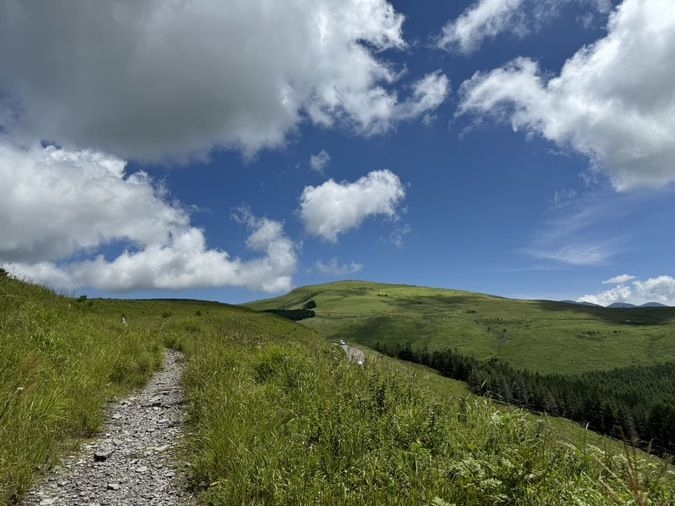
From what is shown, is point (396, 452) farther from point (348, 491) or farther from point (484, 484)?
point (484, 484)

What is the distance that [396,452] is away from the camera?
695 cm

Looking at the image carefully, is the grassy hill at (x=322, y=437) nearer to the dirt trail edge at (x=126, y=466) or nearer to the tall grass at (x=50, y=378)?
the tall grass at (x=50, y=378)

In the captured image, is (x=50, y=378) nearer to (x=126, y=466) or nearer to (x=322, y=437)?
(x=126, y=466)

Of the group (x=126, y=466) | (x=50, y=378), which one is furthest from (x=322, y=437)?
(x=50, y=378)

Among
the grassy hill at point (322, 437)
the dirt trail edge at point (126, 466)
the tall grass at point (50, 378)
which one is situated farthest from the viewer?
the tall grass at point (50, 378)

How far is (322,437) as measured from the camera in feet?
24.8

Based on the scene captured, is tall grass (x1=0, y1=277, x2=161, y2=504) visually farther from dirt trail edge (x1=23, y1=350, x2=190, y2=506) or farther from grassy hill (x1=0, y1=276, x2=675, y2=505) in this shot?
dirt trail edge (x1=23, y1=350, x2=190, y2=506)

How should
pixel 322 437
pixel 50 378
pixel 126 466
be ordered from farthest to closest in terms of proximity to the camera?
A: pixel 50 378 → pixel 126 466 → pixel 322 437

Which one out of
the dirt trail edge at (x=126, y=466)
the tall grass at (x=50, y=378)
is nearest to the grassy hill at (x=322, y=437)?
the tall grass at (x=50, y=378)

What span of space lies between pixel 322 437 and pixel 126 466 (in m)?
3.47

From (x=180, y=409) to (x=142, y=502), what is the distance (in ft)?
16.4

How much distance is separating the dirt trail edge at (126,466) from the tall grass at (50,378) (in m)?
0.34

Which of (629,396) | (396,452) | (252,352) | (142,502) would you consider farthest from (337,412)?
(629,396)

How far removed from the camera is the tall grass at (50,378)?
697cm
